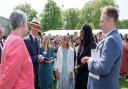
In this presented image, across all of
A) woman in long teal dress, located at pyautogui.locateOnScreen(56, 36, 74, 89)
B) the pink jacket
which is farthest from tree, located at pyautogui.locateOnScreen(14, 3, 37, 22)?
the pink jacket

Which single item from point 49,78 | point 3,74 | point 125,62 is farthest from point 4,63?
point 125,62

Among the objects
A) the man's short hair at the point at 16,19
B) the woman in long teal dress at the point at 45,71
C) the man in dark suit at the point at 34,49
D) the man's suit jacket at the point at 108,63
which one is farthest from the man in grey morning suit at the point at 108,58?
the woman in long teal dress at the point at 45,71

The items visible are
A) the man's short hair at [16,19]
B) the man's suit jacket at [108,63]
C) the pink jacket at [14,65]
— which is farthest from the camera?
the man's suit jacket at [108,63]

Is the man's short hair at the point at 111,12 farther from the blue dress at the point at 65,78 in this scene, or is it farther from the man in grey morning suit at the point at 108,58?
the blue dress at the point at 65,78

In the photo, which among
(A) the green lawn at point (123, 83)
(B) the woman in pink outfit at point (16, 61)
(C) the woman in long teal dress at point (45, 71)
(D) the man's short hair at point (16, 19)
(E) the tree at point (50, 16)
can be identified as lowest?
(A) the green lawn at point (123, 83)

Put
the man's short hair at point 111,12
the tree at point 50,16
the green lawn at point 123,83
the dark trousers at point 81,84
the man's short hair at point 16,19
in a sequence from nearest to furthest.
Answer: the man's short hair at point 16,19, the man's short hair at point 111,12, the dark trousers at point 81,84, the green lawn at point 123,83, the tree at point 50,16

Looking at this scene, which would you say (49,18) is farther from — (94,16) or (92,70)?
(92,70)

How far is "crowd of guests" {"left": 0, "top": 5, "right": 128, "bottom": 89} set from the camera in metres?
4.73

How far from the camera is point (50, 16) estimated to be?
8025 cm

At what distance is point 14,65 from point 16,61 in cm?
6

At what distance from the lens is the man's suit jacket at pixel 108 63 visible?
199 inches

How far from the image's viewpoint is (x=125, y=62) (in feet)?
54.1

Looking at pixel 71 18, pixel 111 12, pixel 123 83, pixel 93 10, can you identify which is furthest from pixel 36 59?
pixel 71 18

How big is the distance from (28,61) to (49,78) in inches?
251
